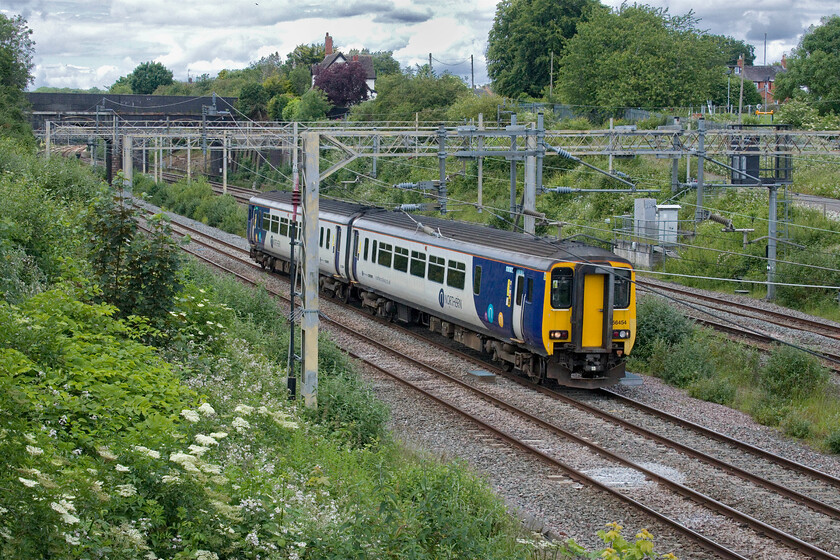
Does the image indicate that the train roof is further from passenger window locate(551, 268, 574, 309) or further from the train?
passenger window locate(551, 268, 574, 309)

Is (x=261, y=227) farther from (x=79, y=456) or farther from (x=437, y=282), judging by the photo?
(x=79, y=456)

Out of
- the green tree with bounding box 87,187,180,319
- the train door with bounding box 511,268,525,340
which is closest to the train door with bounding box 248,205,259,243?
the train door with bounding box 511,268,525,340

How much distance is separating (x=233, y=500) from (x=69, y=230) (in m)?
11.0

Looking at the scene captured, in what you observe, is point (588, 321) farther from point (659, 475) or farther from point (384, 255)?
point (384, 255)

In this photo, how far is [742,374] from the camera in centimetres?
1841

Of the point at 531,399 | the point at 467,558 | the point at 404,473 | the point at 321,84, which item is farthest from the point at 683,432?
the point at 321,84

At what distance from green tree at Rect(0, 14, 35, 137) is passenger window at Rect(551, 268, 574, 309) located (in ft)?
123

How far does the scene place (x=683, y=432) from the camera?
1430 cm

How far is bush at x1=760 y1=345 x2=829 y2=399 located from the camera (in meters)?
16.9

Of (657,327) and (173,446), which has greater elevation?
(173,446)

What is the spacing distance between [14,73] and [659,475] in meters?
58.0

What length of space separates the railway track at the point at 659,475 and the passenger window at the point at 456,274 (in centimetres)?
253

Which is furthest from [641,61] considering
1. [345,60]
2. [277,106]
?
[345,60]

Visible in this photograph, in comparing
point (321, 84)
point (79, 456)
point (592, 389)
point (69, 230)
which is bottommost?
point (592, 389)
